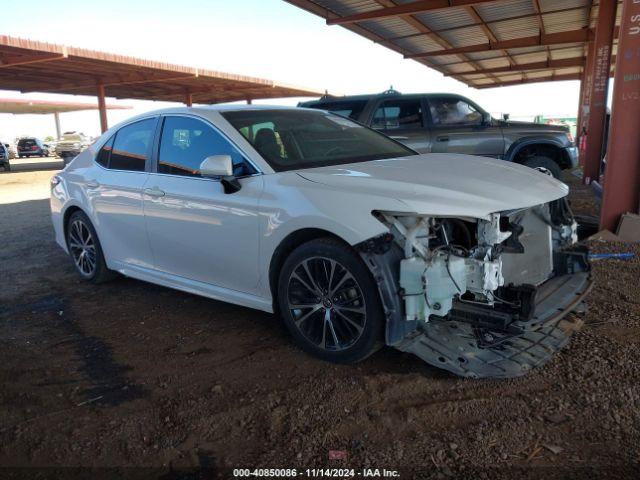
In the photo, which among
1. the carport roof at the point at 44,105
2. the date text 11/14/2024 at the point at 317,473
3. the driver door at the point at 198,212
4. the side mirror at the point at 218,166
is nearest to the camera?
the date text 11/14/2024 at the point at 317,473

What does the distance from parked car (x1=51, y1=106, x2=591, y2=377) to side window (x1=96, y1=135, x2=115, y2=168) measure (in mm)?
441

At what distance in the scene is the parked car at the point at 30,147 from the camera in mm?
37438

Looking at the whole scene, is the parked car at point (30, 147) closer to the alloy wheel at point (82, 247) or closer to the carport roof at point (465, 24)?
the carport roof at point (465, 24)

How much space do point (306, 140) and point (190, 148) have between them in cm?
91

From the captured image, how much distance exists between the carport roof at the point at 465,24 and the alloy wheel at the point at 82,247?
7.98m

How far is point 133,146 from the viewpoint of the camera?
4.53 metres

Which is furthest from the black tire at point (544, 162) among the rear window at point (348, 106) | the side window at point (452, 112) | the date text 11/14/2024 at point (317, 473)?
the date text 11/14/2024 at point (317, 473)

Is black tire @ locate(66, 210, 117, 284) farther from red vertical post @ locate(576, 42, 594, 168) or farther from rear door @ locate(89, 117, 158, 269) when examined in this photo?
red vertical post @ locate(576, 42, 594, 168)

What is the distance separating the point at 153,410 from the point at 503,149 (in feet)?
25.9

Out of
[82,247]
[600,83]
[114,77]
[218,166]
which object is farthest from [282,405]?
[114,77]

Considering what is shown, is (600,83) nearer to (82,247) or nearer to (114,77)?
(82,247)

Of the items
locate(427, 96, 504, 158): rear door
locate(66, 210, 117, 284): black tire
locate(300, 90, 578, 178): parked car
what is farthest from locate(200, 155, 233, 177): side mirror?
locate(427, 96, 504, 158): rear door

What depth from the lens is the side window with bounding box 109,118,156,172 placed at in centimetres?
436

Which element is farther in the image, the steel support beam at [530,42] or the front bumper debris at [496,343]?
the steel support beam at [530,42]
